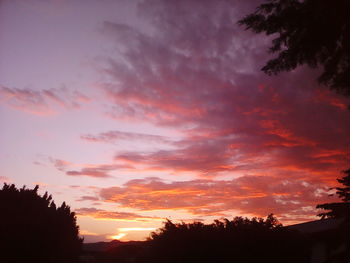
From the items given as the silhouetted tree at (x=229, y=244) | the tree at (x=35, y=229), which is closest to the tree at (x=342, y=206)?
the silhouetted tree at (x=229, y=244)

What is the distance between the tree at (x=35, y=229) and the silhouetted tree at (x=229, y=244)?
10851mm

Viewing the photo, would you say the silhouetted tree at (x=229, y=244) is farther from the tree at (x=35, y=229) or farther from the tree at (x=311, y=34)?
the tree at (x=311, y=34)

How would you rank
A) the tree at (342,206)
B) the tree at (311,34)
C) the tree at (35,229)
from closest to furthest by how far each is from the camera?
the tree at (311,34), the tree at (342,206), the tree at (35,229)

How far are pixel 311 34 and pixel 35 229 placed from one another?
100 ft

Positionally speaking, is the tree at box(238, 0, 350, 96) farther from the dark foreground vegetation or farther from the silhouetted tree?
the silhouetted tree

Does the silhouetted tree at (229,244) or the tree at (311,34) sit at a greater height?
the tree at (311,34)

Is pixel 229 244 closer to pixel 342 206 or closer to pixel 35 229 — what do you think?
pixel 342 206

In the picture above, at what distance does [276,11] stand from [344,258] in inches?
545

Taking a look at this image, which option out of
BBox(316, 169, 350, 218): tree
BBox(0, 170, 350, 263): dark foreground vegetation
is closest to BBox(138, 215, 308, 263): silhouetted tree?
BBox(0, 170, 350, 263): dark foreground vegetation

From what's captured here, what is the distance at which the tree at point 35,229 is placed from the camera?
29.3m

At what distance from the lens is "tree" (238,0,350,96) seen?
11523 mm

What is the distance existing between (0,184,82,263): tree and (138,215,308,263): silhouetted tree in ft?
35.6

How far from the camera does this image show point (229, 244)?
26.7m

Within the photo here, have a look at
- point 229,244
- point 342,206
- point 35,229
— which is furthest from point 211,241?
point 35,229
